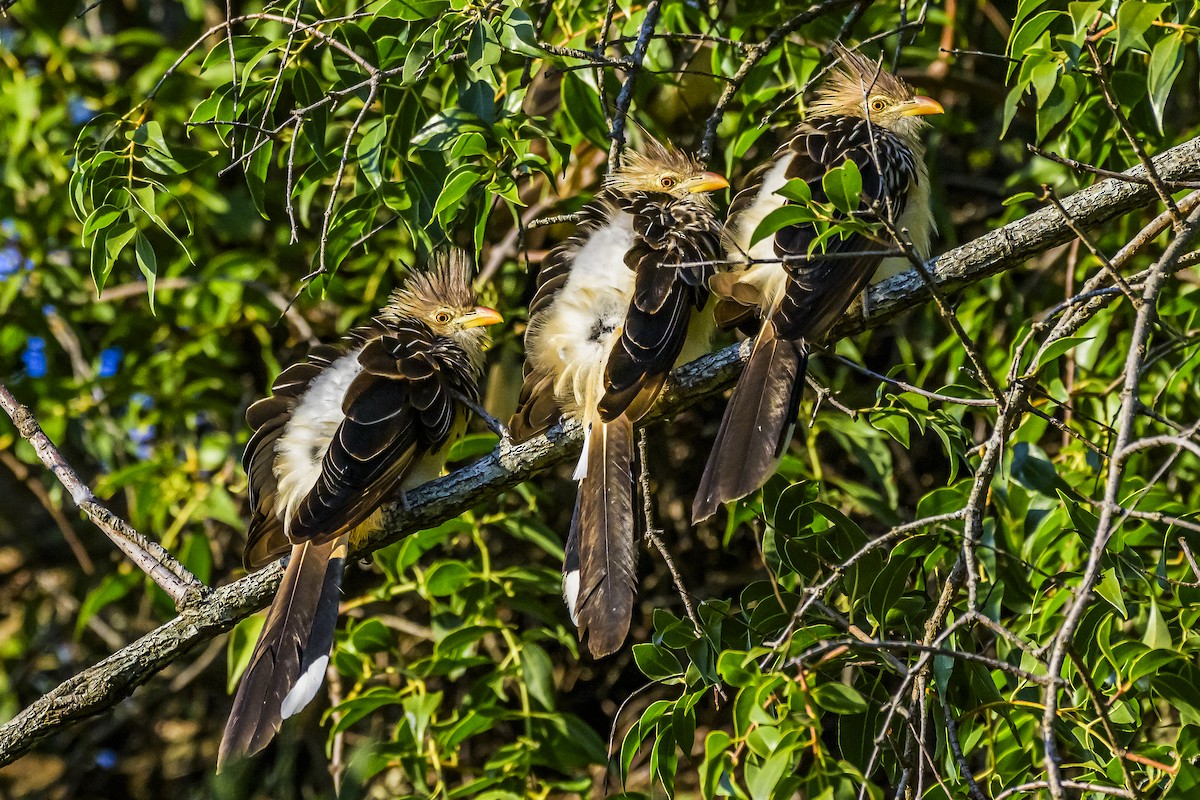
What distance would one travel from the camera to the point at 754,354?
3.23 metres

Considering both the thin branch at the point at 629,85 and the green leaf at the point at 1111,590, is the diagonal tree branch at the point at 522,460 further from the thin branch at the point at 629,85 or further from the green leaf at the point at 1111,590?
the green leaf at the point at 1111,590

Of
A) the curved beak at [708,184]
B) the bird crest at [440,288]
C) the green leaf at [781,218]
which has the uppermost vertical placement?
the green leaf at [781,218]

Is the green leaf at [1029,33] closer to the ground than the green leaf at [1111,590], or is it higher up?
higher up

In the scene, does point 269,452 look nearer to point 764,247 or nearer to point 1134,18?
point 764,247

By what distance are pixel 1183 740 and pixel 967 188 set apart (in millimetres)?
3570

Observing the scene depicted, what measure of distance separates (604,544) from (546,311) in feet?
3.27

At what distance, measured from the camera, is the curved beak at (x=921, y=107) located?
405 cm

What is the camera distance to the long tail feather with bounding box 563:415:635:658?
119 inches

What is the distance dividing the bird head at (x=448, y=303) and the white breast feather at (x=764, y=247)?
3.11 feet

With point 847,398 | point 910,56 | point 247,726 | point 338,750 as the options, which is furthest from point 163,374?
point 910,56

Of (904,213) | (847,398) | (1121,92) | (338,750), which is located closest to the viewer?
(1121,92)

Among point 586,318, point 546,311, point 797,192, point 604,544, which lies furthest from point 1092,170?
point 546,311

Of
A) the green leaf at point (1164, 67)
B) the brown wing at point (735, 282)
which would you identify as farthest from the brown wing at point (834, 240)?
the green leaf at point (1164, 67)

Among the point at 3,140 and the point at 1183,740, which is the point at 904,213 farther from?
the point at 3,140
